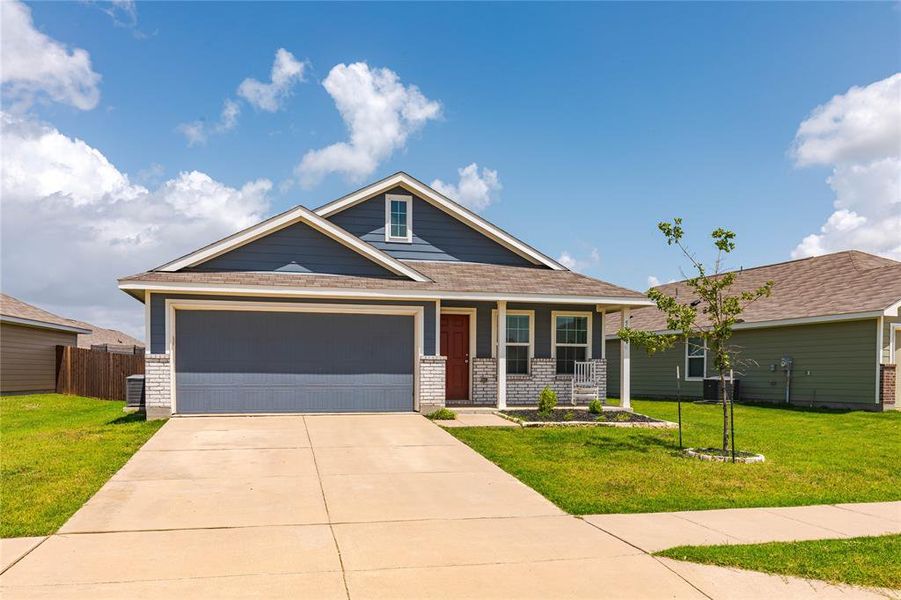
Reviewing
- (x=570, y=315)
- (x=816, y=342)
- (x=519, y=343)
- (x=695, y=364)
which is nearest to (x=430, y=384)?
(x=519, y=343)

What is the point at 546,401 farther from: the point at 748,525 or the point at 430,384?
the point at 748,525

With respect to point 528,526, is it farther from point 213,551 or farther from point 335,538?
point 213,551

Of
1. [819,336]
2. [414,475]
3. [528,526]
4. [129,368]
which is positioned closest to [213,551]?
[528,526]

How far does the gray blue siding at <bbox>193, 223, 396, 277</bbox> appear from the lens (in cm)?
1502

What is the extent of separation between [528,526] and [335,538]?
1962mm

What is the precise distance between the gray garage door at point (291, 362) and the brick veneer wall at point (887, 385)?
11.9 meters

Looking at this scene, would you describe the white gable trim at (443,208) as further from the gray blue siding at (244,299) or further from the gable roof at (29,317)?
the gable roof at (29,317)

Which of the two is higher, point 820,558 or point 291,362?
point 291,362

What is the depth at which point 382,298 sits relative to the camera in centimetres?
1513

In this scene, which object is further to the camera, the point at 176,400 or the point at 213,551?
the point at 176,400

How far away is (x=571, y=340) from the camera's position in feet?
A: 58.4

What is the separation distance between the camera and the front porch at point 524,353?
1728cm

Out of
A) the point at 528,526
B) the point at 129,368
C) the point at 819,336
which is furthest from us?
the point at 129,368

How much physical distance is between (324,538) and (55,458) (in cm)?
596
